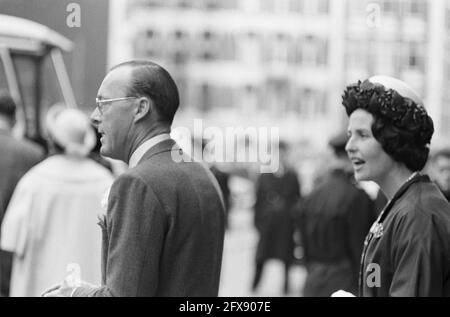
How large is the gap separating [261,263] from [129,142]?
369 inches

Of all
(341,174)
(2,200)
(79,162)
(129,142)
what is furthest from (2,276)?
(129,142)

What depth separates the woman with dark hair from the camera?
288 cm

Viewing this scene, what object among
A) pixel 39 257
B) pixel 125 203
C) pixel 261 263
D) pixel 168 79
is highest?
pixel 168 79

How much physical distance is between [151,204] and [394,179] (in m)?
0.75

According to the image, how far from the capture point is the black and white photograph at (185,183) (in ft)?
9.73

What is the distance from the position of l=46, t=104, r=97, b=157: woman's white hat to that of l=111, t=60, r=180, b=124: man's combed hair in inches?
113

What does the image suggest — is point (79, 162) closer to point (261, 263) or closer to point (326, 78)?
point (261, 263)

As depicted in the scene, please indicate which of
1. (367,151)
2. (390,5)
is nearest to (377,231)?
(367,151)

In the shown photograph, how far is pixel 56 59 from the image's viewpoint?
40.0ft

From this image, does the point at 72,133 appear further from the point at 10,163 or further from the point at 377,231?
the point at 377,231

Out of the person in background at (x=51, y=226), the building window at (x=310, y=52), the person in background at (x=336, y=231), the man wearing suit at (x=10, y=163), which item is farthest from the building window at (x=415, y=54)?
the building window at (x=310, y=52)

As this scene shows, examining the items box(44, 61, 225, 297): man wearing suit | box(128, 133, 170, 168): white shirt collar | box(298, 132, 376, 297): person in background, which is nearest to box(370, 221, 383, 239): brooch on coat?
box(44, 61, 225, 297): man wearing suit

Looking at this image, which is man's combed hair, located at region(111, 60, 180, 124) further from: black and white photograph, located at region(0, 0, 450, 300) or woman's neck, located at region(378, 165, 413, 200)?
woman's neck, located at region(378, 165, 413, 200)

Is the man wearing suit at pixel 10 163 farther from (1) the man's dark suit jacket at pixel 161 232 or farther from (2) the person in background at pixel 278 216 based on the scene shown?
(2) the person in background at pixel 278 216
